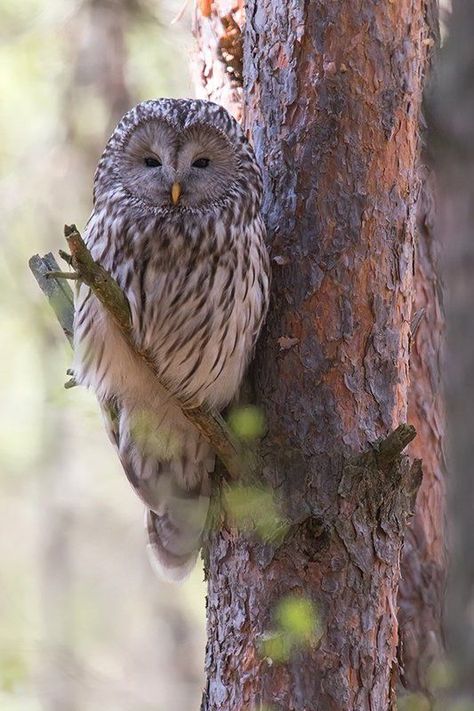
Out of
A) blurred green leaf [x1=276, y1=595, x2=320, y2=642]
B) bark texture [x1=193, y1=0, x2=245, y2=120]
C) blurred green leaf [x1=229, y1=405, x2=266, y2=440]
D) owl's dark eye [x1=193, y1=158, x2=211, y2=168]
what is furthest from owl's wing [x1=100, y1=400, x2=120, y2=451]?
bark texture [x1=193, y1=0, x2=245, y2=120]

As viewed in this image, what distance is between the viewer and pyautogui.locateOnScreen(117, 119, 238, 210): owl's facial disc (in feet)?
9.88

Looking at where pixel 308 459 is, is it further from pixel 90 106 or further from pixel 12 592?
pixel 12 592

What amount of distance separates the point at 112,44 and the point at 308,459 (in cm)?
297

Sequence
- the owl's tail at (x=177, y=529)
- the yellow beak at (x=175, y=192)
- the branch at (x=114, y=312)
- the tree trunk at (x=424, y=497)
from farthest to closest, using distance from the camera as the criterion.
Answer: the tree trunk at (x=424, y=497) < the owl's tail at (x=177, y=529) < the yellow beak at (x=175, y=192) < the branch at (x=114, y=312)

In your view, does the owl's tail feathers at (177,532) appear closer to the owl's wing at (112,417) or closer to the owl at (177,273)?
the owl at (177,273)

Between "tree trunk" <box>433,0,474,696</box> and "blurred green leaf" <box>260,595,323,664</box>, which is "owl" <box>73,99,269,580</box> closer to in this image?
"blurred green leaf" <box>260,595,323,664</box>

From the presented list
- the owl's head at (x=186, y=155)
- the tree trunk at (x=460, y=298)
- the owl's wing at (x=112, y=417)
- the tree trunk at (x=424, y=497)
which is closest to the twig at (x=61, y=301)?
the owl's wing at (x=112, y=417)

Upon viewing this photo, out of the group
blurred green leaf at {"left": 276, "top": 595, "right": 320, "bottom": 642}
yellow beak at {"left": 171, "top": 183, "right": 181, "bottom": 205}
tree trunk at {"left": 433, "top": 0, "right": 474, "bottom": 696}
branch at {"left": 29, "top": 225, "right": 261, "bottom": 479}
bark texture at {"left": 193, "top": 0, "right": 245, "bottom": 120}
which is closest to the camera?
tree trunk at {"left": 433, "top": 0, "right": 474, "bottom": 696}

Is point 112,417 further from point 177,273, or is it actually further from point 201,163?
point 201,163

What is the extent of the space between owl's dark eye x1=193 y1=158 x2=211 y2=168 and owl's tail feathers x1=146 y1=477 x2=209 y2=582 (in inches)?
35.8

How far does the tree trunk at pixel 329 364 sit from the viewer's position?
2709mm

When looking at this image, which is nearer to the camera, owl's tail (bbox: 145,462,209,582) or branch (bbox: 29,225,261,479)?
branch (bbox: 29,225,261,479)

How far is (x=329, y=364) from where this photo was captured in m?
2.83

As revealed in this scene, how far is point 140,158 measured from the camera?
10.2 ft
